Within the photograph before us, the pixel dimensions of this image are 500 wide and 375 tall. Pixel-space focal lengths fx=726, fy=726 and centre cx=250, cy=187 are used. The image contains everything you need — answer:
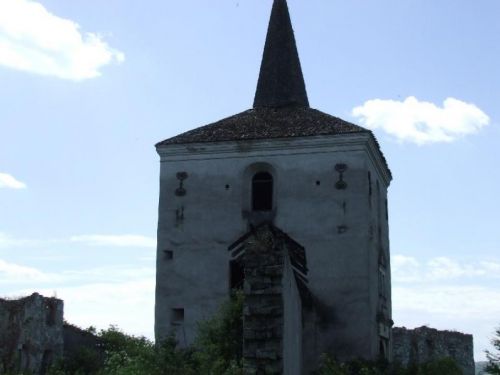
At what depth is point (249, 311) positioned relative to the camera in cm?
1014

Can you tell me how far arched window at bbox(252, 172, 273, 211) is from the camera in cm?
2141

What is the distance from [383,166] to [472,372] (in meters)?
9.94

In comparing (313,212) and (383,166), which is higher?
(383,166)

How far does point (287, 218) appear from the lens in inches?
820

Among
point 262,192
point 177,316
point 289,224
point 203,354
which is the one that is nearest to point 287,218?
point 289,224

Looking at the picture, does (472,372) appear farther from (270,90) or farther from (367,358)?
(270,90)

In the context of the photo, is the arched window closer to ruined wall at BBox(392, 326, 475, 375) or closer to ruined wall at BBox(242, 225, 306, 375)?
ruined wall at BBox(392, 326, 475, 375)

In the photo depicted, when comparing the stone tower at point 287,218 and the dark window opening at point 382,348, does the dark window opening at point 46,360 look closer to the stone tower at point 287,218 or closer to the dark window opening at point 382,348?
the stone tower at point 287,218

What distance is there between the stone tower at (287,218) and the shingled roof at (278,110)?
→ 66mm

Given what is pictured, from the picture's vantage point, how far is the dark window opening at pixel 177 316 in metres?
20.9

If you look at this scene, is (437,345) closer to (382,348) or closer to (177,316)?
(382,348)

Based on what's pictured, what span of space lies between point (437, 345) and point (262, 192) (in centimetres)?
1075

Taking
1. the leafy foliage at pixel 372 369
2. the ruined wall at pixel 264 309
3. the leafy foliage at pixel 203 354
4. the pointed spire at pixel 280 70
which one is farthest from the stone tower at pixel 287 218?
the ruined wall at pixel 264 309

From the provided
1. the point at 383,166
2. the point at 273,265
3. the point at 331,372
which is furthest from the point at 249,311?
the point at 383,166
